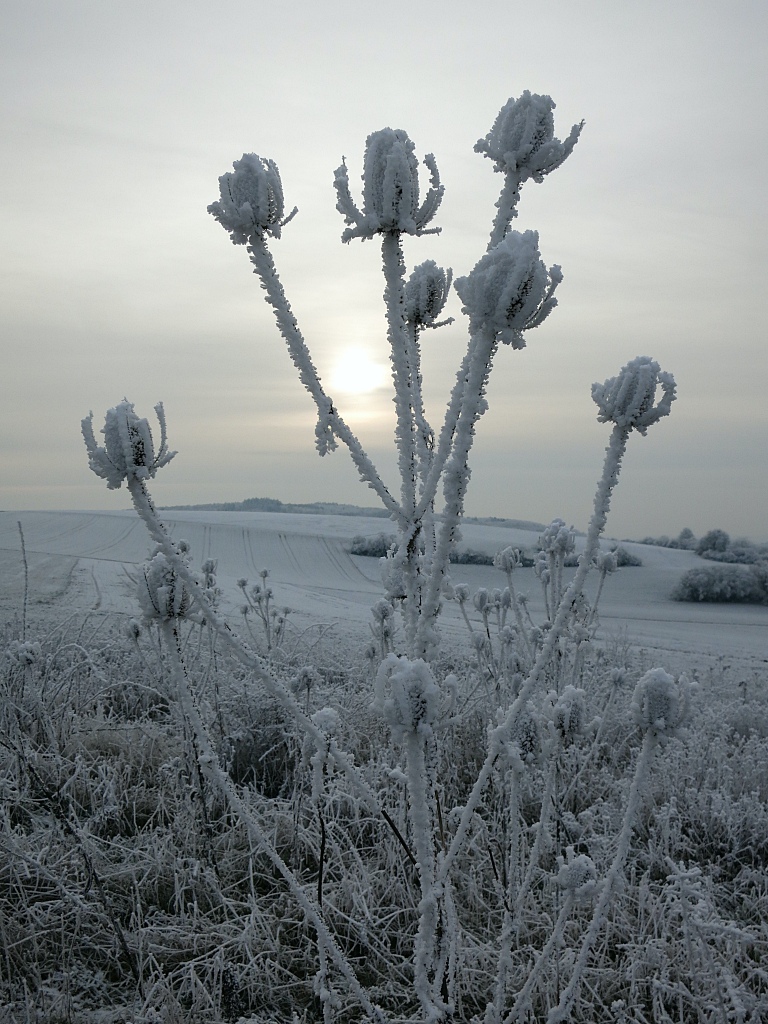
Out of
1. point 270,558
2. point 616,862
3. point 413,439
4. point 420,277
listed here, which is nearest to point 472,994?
point 616,862

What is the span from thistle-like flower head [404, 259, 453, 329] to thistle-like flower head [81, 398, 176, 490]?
0.55 meters

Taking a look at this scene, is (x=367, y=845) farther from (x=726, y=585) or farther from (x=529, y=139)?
(x=726, y=585)

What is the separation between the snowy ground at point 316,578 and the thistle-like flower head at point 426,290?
86cm

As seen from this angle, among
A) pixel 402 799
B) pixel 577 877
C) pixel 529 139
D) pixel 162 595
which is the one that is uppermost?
pixel 529 139

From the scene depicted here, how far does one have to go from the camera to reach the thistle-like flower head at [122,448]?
1.14 meters

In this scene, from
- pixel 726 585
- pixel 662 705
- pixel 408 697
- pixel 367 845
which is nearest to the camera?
pixel 408 697

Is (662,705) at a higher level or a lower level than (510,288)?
lower

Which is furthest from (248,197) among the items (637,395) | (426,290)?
(637,395)

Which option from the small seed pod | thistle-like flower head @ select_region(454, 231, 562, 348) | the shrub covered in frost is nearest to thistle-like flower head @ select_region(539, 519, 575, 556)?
the small seed pod

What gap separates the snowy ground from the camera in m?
7.12

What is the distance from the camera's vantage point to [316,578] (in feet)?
44.2

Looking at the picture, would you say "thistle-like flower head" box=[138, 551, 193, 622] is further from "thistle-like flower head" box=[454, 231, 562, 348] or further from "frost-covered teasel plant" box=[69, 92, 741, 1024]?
"thistle-like flower head" box=[454, 231, 562, 348]

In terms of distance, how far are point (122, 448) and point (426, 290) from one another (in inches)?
25.0

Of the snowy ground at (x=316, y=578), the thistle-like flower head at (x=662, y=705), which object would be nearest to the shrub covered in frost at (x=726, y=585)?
the snowy ground at (x=316, y=578)
